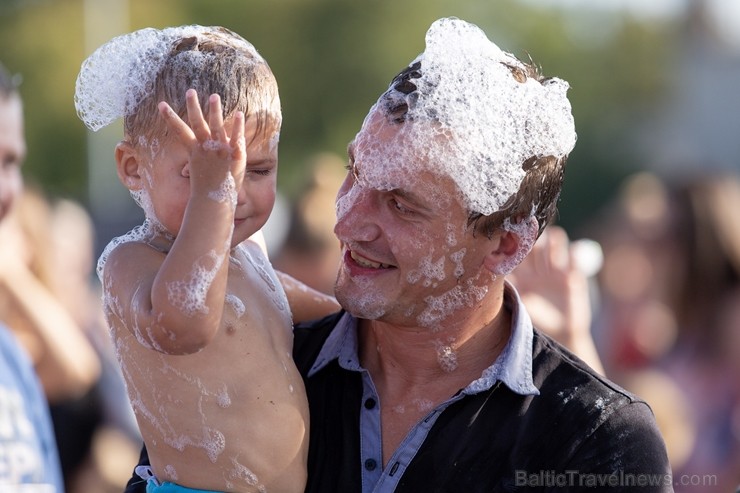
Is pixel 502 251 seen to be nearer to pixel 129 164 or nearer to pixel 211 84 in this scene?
pixel 211 84

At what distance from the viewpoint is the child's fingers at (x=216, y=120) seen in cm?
226

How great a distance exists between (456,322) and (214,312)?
725 mm

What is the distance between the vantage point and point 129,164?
2654 mm

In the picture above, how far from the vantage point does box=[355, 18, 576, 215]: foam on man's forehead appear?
2676 millimetres

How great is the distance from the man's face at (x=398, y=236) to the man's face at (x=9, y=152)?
1489mm

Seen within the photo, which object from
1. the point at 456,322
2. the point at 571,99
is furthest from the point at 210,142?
the point at 571,99

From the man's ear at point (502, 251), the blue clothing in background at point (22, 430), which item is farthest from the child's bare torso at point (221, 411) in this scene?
the blue clothing in background at point (22, 430)

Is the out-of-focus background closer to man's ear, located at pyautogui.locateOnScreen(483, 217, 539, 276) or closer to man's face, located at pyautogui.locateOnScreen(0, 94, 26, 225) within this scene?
man's face, located at pyautogui.locateOnScreen(0, 94, 26, 225)

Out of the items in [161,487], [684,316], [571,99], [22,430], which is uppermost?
[161,487]

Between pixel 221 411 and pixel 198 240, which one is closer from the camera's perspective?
pixel 198 240

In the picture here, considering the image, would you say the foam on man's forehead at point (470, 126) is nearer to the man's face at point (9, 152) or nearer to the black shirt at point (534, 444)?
the black shirt at point (534, 444)

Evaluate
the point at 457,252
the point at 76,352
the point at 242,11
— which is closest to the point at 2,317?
the point at 76,352

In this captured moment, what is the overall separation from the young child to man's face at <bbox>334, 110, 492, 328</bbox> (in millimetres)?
243

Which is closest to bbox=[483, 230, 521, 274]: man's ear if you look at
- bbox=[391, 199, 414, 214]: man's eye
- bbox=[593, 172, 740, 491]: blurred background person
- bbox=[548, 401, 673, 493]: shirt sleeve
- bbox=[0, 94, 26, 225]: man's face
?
bbox=[391, 199, 414, 214]: man's eye
